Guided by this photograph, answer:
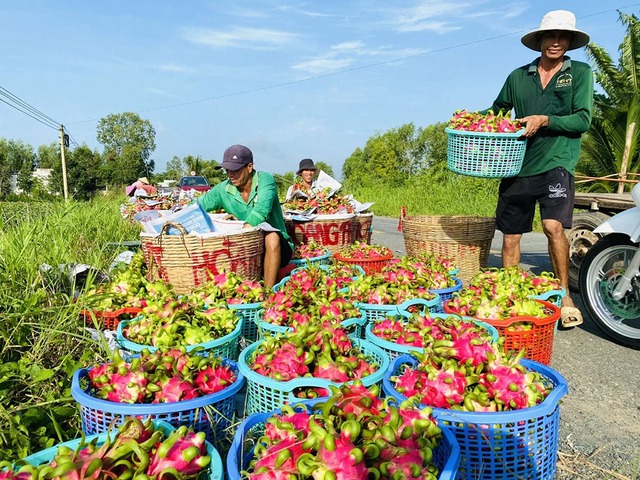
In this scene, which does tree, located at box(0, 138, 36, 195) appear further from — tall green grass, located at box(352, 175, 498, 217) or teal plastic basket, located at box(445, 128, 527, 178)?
teal plastic basket, located at box(445, 128, 527, 178)

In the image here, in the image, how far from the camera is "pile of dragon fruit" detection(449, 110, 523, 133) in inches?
159

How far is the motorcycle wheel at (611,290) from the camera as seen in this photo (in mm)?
3814

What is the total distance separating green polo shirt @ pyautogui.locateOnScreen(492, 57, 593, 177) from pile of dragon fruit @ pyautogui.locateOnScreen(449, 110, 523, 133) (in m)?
0.31

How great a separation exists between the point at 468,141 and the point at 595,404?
2.17 m

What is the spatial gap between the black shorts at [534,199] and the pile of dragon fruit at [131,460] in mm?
3689

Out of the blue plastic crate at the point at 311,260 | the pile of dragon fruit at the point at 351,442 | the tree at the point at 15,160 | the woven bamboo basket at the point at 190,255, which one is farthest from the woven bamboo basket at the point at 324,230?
the tree at the point at 15,160

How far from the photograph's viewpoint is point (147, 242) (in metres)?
4.00

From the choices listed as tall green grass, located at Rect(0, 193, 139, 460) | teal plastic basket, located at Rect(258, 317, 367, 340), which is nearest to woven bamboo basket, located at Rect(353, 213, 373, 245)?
tall green grass, located at Rect(0, 193, 139, 460)

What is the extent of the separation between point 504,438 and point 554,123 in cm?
309

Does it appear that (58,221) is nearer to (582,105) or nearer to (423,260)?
(423,260)

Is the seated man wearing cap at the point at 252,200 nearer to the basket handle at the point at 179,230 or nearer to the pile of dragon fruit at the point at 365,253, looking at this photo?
the basket handle at the point at 179,230

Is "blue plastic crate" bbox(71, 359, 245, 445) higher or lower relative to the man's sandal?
higher

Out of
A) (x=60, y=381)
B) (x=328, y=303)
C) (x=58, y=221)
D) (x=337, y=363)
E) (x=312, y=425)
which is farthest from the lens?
(x=58, y=221)

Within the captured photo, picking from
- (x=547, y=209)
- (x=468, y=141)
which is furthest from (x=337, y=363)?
(x=547, y=209)
